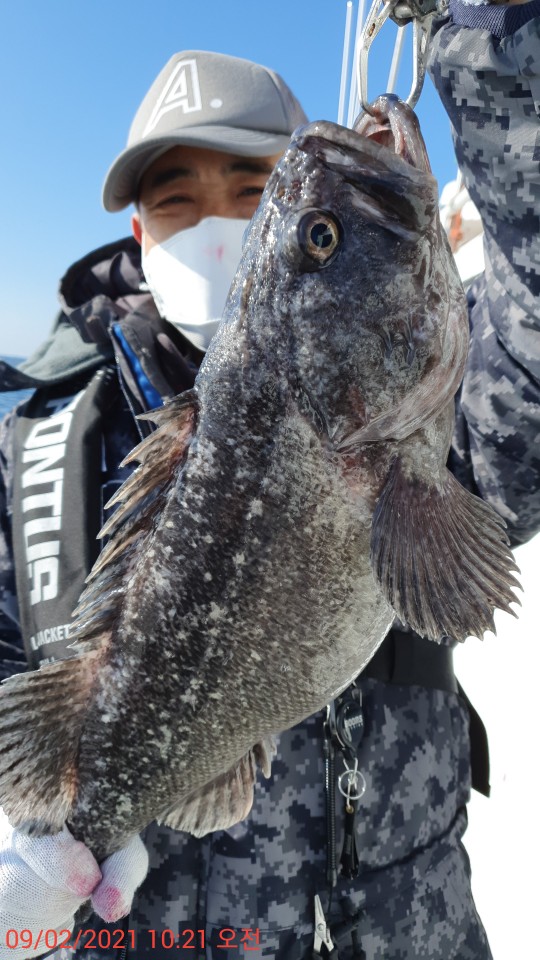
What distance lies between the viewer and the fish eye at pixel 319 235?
1.51 meters

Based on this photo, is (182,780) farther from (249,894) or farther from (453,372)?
(453,372)

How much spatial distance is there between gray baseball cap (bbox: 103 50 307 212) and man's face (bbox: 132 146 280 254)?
102 millimetres

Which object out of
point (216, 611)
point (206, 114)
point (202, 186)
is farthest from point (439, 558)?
point (206, 114)

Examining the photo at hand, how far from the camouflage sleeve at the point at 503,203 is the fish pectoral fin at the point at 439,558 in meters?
0.77

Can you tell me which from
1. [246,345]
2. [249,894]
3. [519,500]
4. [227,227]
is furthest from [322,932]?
[227,227]

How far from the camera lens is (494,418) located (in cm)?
229

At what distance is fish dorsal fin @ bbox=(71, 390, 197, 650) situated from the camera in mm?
1744

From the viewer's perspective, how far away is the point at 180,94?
11.1 feet

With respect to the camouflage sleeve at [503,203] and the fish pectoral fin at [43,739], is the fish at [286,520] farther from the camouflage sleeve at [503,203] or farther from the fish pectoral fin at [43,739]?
the camouflage sleeve at [503,203]

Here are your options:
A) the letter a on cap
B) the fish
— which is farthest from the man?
the fish

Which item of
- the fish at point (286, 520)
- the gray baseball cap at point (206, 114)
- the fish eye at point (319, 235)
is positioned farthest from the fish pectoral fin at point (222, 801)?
the gray baseball cap at point (206, 114)

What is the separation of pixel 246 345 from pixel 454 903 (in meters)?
2.48

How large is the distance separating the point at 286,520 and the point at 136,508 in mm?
496
